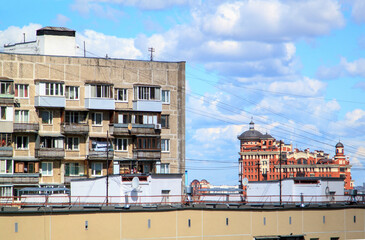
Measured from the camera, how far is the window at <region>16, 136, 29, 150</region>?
93.8 metres

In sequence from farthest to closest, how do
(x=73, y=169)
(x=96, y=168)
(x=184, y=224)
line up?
(x=96, y=168), (x=73, y=169), (x=184, y=224)

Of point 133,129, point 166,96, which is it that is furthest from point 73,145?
point 166,96

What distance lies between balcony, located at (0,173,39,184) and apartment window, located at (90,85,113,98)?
14.2 m

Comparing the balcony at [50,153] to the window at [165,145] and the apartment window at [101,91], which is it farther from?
the window at [165,145]

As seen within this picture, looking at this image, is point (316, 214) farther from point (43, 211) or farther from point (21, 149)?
point (21, 149)

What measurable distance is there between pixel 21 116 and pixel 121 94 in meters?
15.2

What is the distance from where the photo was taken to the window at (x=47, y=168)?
312 feet

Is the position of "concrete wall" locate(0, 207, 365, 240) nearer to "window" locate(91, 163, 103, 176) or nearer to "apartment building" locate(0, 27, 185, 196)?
"apartment building" locate(0, 27, 185, 196)

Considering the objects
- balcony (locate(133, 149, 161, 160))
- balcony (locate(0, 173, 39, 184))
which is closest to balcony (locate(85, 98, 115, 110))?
balcony (locate(133, 149, 161, 160))

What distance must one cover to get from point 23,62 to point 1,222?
4128cm

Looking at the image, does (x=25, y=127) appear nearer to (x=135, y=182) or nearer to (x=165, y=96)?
(x=165, y=96)

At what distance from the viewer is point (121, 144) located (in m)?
102

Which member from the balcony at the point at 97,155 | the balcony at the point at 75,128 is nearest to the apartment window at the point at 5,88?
the balcony at the point at 75,128

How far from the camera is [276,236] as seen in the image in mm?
71500
